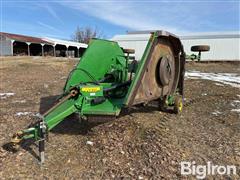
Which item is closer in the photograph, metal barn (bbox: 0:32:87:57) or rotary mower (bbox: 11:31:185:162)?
rotary mower (bbox: 11:31:185:162)

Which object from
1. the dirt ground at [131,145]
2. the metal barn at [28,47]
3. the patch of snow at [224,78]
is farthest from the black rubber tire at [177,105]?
the metal barn at [28,47]

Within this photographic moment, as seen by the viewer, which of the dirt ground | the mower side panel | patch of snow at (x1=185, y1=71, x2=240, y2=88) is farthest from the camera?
patch of snow at (x1=185, y1=71, x2=240, y2=88)

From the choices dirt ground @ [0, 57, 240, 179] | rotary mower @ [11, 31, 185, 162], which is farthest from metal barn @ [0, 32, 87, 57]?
rotary mower @ [11, 31, 185, 162]

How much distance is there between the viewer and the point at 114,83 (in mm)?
4520

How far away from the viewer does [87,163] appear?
3.28m

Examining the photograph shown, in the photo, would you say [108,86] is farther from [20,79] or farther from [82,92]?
[20,79]

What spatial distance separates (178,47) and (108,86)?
174 centimetres

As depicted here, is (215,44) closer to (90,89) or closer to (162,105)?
(162,105)

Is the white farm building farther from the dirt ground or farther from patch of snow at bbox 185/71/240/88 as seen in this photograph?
the dirt ground

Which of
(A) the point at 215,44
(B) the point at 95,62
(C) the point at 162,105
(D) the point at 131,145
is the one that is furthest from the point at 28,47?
(D) the point at 131,145

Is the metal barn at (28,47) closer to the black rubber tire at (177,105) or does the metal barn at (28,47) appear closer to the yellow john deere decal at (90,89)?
the black rubber tire at (177,105)

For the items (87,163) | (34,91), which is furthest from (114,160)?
(34,91)

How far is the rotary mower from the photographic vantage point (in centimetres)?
359

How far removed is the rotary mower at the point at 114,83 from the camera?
11.8 feet
